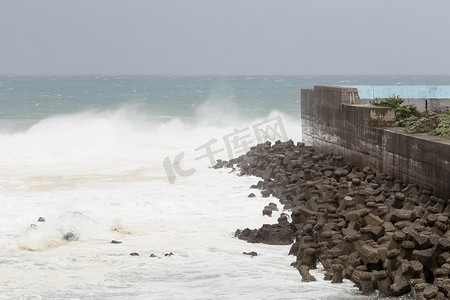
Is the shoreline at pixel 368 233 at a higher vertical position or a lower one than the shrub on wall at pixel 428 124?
lower

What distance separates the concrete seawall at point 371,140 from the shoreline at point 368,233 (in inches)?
9.7

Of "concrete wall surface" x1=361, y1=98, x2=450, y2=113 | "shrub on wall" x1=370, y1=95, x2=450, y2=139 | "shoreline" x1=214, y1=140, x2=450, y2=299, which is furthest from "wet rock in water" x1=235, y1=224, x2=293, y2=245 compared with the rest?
"concrete wall surface" x1=361, y1=98, x2=450, y2=113

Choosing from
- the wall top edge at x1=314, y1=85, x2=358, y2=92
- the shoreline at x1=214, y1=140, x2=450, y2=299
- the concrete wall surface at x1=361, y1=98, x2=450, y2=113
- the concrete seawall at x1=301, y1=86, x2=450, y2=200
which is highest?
the wall top edge at x1=314, y1=85, x2=358, y2=92

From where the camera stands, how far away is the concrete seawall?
406 inches

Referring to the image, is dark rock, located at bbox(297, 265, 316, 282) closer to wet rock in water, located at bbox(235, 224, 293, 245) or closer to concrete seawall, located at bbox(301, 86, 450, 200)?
wet rock in water, located at bbox(235, 224, 293, 245)

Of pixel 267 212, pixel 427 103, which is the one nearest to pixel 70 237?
pixel 267 212

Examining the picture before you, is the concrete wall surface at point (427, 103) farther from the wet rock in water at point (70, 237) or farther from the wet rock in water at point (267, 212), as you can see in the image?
the wet rock in water at point (70, 237)

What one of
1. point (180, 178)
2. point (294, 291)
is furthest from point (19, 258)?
point (180, 178)

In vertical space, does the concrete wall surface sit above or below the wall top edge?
below

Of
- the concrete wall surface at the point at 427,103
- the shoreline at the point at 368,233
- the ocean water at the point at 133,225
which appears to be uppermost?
the concrete wall surface at the point at 427,103

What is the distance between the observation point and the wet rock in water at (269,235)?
35.0 feet

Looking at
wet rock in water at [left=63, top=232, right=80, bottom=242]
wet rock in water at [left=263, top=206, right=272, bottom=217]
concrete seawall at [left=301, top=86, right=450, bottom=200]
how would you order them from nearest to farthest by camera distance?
concrete seawall at [left=301, top=86, right=450, bottom=200], wet rock in water at [left=63, top=232, right=80, bottom=242], wet rock in water at [left=263, top=206, right=272, bottom=217]

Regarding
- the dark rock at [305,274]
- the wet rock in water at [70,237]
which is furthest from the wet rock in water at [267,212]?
the dark rock at [305,274]

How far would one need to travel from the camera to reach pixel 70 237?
1134 centimetres
